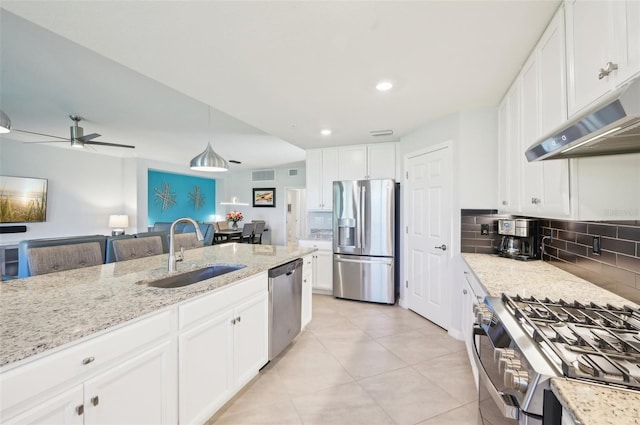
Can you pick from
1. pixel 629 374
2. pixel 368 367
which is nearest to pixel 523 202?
pixel 629 374

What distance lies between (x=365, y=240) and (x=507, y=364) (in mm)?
3042

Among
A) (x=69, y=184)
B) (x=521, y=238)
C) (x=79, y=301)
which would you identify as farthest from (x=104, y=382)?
(x=69, y=184)

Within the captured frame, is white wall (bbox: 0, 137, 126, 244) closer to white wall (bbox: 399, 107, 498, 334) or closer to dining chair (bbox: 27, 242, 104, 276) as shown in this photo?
dining chair (bbox: 27, 242, 104, 276)

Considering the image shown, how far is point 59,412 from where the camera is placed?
925mm

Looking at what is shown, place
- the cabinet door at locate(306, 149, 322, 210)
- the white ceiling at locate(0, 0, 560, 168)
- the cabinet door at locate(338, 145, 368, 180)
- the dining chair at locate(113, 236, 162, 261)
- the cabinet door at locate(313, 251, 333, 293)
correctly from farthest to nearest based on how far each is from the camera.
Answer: the cabinet door at locate(306, 149, 322, 210), the cabinet door at locate(313, 251, 333, 293), the cabinet door at locate(338, 145, 368, 180), the dining chair at locate(113, 236, 162, 261), the white ceiling at locate(0, 0, 560, 168)

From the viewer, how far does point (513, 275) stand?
1.82m

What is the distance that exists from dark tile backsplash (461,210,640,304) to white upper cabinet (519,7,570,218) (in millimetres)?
273

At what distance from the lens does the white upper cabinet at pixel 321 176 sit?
4.38 metres

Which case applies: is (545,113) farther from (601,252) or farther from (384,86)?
(384,86)

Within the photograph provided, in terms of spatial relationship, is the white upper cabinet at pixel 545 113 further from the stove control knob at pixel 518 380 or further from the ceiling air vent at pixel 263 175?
the ceiling air vent at pixel 263 175

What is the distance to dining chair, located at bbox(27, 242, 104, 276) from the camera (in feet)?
7.00

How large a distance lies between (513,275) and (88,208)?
286 inches

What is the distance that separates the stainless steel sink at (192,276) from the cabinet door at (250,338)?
338mm

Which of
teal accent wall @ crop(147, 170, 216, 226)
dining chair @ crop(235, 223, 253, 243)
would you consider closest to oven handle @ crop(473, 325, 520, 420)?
dining chair @ crop(235, 223, 253, 243)
